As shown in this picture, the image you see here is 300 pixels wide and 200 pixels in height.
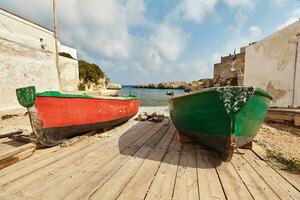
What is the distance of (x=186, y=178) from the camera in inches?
83.3

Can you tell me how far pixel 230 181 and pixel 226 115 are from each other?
0.89 m

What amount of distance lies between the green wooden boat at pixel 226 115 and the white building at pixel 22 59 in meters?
8.05

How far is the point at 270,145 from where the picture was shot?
358cm

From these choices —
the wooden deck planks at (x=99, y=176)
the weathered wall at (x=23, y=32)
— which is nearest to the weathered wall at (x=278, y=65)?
the wooden deck planks at (x=99, y=176)

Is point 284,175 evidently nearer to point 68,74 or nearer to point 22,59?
point 22,59

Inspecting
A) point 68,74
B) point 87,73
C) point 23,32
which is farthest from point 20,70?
point 87,73

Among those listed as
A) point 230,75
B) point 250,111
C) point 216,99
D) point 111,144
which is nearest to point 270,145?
point 250,111

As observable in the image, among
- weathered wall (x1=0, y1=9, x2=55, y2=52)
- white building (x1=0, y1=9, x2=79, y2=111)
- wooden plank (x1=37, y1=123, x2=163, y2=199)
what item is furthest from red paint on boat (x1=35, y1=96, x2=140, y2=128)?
weathered wall (x1=0, y1=9, x2=55, y2=52)

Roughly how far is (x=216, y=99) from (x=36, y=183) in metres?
2.65

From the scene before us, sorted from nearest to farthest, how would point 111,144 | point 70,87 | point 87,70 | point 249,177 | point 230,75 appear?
point 249,177 < point 111,144 < point 70,87 < point 87,70 < point 230,75

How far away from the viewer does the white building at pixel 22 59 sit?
7078 millimetres

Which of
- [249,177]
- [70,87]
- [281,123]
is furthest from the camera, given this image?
[70,87]

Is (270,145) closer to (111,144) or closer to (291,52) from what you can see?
(111,144)

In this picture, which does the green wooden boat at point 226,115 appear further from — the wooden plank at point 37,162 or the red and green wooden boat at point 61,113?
the red and green wooden boat at point 61,113
